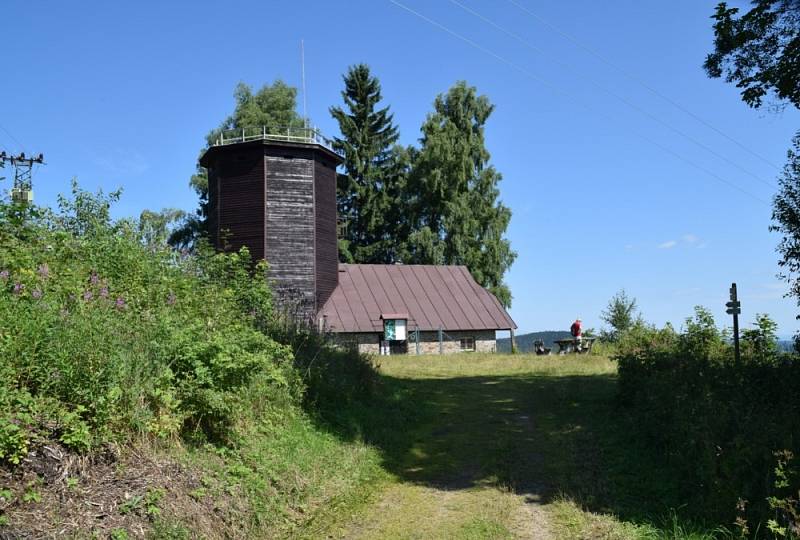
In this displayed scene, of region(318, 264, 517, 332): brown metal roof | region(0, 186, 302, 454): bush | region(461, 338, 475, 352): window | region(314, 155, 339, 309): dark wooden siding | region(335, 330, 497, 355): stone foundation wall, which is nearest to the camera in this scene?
region(0, 186, 302, 454): bush

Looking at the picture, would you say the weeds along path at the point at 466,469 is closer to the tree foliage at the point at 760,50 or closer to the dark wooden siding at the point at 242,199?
the tree foliage at the point at 760,50

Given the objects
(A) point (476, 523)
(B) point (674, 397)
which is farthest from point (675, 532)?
(B) point (674, 397)

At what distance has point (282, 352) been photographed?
30.0 feet

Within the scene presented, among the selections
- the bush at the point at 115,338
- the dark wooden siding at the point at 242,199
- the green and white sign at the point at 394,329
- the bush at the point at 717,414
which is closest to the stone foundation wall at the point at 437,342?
the green and white sign at the point at 394,329

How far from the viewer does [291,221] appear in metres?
30.0

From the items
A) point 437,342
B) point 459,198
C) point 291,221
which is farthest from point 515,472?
point 459,198

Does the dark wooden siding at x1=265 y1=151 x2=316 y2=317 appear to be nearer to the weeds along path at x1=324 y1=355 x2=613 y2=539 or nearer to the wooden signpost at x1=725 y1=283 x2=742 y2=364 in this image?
the weeds along path at x1=324 y1=355 x2=613 y2=539

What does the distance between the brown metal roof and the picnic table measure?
6742mm

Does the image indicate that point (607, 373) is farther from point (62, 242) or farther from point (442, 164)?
point (442, 164)

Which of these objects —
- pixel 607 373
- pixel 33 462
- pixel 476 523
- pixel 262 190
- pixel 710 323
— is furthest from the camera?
pixel 262 190

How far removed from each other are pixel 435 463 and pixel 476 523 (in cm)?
242

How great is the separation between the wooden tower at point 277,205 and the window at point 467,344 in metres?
8.58

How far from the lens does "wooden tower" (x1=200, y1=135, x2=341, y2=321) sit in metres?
29.8

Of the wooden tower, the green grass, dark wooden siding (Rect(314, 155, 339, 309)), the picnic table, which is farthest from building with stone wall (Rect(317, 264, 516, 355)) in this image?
the green grass
